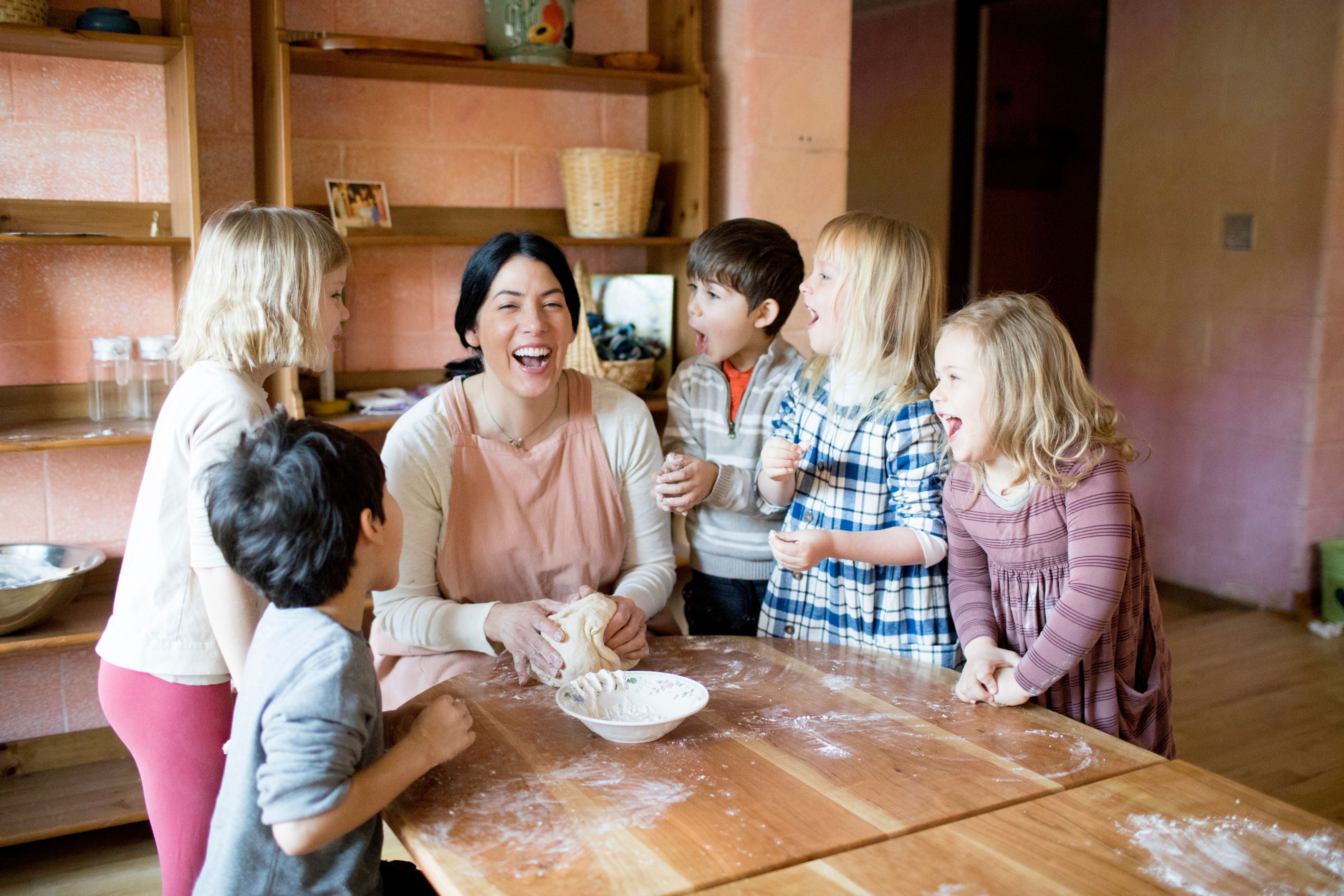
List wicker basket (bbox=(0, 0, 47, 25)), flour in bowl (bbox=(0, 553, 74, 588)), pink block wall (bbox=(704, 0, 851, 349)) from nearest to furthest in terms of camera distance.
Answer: wicker basket (bbox=(0, 0, 47, 25)), flour in bowl (bbox=(0, 553, 74, 588)), pink block wall (bbox=(704, 0, 851, 349))

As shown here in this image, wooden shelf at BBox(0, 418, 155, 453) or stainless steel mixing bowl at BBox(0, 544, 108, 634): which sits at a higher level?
wooden shelf at BBox(0, 418, 155, 453)

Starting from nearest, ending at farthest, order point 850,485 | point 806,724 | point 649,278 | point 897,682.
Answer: point 806,724, point 897,682, point 850,485, point 649,278

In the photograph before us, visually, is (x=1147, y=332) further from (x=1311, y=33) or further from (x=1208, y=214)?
(x=1311, y=33)

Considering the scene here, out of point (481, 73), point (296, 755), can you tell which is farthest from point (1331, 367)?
point (296, 755)

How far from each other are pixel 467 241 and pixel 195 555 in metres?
1.36

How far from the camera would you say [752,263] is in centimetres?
223

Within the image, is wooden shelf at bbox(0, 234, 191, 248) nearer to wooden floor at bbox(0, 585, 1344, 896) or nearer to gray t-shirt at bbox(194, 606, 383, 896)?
wooden floor at bbox(0, 585, 1344, 896)

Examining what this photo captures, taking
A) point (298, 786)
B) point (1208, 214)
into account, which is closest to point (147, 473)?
point (298, 786)

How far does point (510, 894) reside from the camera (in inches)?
42.1

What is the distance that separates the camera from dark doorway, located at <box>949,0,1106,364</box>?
5.91 m

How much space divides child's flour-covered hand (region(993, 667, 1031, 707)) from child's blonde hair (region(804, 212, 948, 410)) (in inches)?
20.9

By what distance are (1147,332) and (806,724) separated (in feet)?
12.0

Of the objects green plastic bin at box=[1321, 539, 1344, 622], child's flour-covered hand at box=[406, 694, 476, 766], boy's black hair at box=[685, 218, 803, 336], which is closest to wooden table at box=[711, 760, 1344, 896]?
child's flour-covered hand at box=[406, 694, 476, 766]

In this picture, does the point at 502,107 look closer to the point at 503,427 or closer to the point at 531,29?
the point at 531,29
